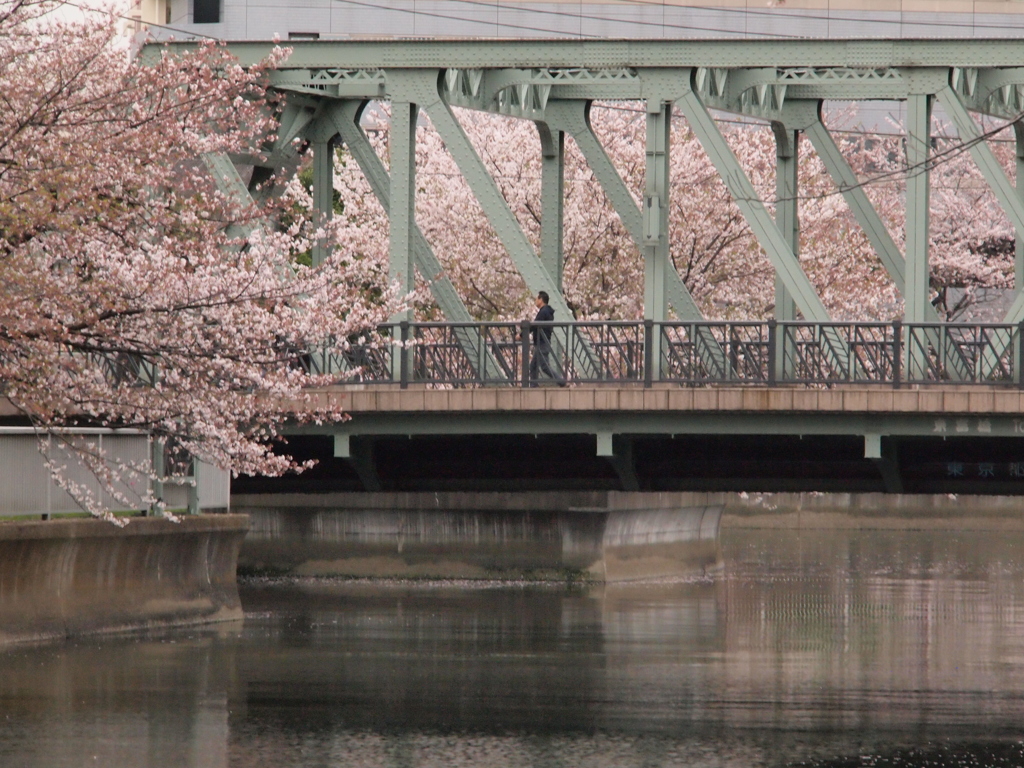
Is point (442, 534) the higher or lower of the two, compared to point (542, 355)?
lower

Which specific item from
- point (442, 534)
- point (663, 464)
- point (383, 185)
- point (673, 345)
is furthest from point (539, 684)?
point (442, 534)

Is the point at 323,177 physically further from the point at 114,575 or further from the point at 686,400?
the point at 686,400

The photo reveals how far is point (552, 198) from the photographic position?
32750 millimetres

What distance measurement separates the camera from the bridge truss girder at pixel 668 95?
28141 millimetres

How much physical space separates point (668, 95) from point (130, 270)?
8793 mm

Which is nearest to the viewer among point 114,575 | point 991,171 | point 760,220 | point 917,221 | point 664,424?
point 991,171

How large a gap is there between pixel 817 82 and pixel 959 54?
1.86 meters

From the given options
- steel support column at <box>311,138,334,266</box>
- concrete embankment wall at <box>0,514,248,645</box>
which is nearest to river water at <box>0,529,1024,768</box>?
concrete embankment wall at <box>0,514,248,645</box>

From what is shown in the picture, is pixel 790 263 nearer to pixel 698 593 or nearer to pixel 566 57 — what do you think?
pixel 566 57

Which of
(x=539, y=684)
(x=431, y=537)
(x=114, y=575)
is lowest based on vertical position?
(x=431, y=537)

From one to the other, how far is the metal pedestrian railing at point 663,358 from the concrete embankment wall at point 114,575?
2.86 metres

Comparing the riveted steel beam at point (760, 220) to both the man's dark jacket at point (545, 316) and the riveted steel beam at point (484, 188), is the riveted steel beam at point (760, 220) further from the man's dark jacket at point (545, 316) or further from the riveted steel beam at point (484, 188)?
the man's dark jacket at point (545, 316)

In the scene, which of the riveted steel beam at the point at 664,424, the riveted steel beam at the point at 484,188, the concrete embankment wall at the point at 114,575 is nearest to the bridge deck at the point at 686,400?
the riveted steel beam at the point at 664,424

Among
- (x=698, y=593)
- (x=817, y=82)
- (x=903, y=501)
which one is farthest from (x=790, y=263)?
(x=903, y=501)
